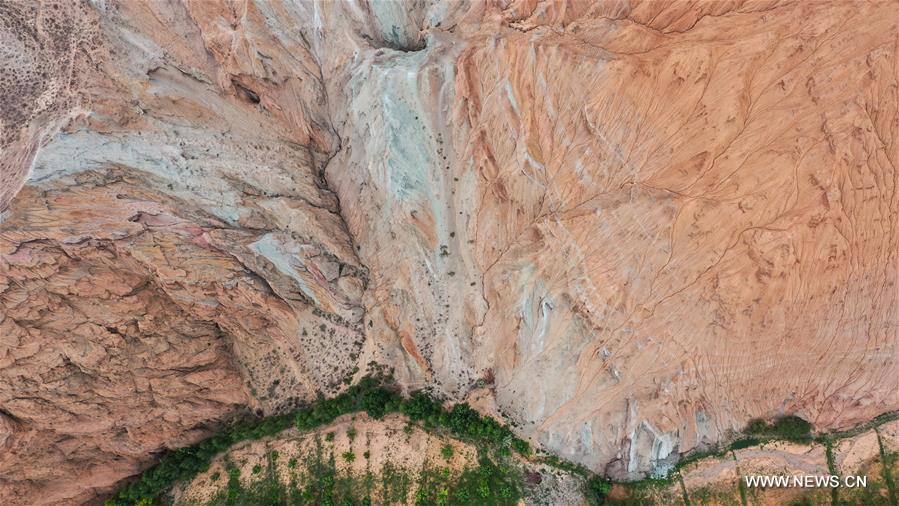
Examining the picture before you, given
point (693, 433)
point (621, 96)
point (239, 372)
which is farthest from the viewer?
→ point (239, 372)

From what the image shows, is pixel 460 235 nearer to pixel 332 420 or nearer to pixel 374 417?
pixel 374 417

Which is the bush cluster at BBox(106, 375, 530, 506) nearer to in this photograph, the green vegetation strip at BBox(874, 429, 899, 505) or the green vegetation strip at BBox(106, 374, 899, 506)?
the green vegetation strip at BBox(106, 374, 899, 506)

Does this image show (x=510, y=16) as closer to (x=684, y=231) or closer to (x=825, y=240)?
(x=684, y=231)

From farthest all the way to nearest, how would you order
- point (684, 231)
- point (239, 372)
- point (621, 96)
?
point (239, 372) → point (684, 231) → point (621, 96)

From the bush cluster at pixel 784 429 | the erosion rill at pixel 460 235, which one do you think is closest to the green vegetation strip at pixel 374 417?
the erosion rill at pixel 460 235

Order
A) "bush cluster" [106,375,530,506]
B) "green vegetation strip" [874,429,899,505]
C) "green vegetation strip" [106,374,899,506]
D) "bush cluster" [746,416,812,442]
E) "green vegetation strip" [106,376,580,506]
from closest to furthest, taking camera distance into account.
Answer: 1. "green vegetation strip" [874,429,899,505]
2. "bush cluster" [746,416,812,442]
3. "green vegetation strip" [106,374,899,506]
4. "green vegetation strip" [106,376,580,506]
5. "bush cluster" [106,375,530,506]

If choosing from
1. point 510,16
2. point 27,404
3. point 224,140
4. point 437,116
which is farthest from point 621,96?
point 27,404

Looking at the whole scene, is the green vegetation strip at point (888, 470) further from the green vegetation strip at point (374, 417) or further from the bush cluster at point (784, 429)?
the green vegetation strip at point (374, 417)

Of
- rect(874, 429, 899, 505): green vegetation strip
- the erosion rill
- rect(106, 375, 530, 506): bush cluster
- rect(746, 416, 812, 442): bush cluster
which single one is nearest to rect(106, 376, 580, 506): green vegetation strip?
rect(106, 375, 530, 506): bush cluster
